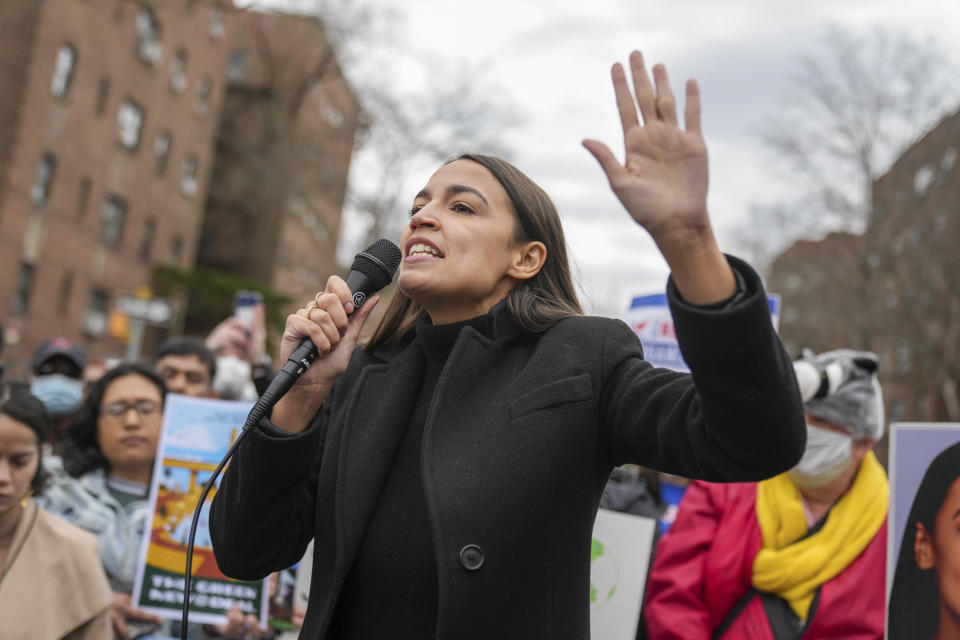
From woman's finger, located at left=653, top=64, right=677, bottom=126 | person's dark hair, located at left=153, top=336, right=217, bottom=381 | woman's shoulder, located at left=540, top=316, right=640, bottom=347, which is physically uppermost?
woman's finger, located at left=653, top=64, right=677, bottom=126

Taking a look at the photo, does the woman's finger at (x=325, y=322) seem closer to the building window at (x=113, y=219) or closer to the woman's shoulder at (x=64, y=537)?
the woman's shoulder at (x=64, y=537)

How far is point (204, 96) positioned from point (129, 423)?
107ft

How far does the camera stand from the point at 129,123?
98.3 ft

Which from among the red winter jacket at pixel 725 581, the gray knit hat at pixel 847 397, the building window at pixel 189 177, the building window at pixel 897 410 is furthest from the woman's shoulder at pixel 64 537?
the building window at pixel 897 410

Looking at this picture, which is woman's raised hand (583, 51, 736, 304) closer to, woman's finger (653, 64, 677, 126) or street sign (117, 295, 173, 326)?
woman's finger (653, 64, 677, 126)

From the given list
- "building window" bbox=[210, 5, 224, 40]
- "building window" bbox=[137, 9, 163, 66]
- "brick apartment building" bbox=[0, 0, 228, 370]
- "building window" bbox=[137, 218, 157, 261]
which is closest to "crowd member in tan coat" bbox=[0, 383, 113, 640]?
"brick apartment building" bbox=[0, 0, 228, 370]

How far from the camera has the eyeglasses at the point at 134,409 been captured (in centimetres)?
452

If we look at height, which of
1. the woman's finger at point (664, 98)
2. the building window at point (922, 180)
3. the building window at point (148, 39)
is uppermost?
the building window at point (148, 39)

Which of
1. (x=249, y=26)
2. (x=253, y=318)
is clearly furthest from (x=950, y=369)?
(x=249, y=26)

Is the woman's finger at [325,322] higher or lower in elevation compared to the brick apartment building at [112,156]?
lower

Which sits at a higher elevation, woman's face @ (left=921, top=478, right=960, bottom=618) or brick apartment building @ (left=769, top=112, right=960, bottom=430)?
brick apartment building @ (left=769, top=112, right=960, bottom=430)

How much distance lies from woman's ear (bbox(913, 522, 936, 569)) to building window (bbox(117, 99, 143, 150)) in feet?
96.1

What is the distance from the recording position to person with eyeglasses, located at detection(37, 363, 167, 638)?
165 inches

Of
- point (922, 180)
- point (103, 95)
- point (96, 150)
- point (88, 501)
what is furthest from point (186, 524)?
point (103, 95)
